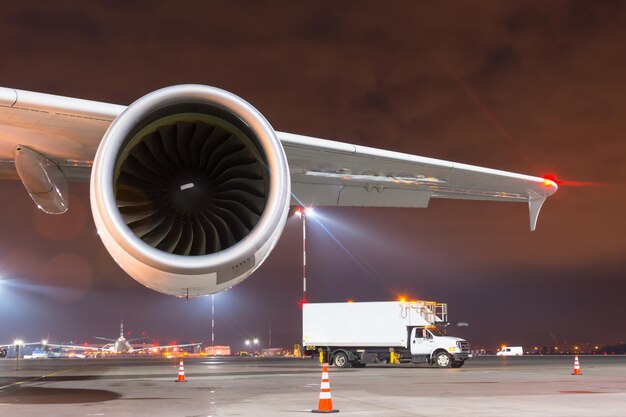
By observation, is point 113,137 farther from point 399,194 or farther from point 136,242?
point 399,194

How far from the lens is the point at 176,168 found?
25.8ft

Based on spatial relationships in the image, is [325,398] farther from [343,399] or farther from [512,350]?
[512,350]

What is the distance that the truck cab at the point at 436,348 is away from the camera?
2894 cm

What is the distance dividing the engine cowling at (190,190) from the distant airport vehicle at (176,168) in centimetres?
1

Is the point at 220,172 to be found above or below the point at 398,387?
above

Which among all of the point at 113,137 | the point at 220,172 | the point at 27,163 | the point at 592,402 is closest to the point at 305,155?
the point at 220,172

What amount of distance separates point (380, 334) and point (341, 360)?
2.27m

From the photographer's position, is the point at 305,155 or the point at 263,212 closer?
the point at 263,212

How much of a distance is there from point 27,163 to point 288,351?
114313mm

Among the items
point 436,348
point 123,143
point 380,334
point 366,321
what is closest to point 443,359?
point 436,348

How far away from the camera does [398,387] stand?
16531mm

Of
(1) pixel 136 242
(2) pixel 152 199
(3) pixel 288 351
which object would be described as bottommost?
(3) pixel 288 351

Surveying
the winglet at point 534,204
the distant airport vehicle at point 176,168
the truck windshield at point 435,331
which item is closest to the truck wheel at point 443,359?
the truck windshield at point 435,331

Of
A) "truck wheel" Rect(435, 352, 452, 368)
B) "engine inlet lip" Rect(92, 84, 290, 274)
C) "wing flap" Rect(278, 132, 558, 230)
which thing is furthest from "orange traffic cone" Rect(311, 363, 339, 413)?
"truck wheel" Rect(435, 352, 452, 368)
